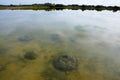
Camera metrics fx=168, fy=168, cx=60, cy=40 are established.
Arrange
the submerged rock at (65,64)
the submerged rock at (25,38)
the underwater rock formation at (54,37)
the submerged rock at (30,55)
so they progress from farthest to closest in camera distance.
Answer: the underwater rock formation at (54,37)
the submerged rock at (25,38)
the submerged rock at (30,55)
the submerged rock at (65,64)

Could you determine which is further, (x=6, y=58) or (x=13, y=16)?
(x=13, y=16)

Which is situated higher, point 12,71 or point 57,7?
point 57,7

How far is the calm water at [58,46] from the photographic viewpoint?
8484 millimetres

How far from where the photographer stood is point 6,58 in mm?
10008

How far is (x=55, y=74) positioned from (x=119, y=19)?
39.8ft

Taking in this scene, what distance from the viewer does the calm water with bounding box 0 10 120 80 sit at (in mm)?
8484

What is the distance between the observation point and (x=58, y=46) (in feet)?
37.7

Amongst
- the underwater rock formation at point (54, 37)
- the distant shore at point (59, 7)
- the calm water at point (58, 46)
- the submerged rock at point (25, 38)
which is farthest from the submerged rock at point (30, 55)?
the distant shore at point (59, 7)

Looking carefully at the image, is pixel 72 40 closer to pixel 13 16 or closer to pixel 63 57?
pixel 63 57

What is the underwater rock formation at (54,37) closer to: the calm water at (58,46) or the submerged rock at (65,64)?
the calm water at (58,46)

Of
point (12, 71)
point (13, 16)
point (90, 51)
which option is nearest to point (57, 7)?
point (13, 16)

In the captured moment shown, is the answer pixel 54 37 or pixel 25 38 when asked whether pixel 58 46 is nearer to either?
pixel 54 37

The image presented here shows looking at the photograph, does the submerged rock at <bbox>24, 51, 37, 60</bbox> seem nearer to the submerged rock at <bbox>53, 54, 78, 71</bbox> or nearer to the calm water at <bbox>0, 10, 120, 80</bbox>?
the calm water at <bbox>0, 10, 120, 80</bbox>

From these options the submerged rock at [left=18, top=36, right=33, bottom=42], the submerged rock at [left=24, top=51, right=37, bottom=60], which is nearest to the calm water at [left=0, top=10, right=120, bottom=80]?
the submerged rock at [left=18, top=36, right=33, bottom=42]
